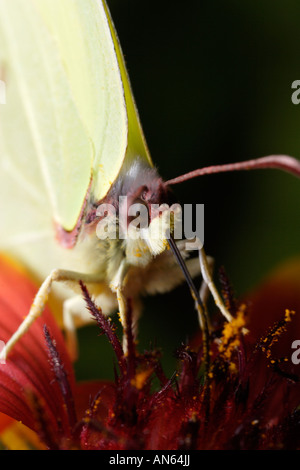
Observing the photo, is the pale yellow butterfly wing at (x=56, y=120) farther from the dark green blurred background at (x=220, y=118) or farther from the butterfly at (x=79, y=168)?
the dark green blurred background at (x=220, y=118)

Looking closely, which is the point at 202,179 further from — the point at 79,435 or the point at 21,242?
the point at 79,435

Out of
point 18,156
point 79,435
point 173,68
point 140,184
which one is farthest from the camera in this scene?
point 173,68

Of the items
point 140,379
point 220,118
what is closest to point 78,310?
point 140,379

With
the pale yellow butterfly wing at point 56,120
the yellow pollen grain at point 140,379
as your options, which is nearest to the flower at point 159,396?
the yellow pollen grain at point 140,379

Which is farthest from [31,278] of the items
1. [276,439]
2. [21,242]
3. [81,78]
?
[276,439]

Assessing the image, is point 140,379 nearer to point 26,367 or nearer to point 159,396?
point 159,396
